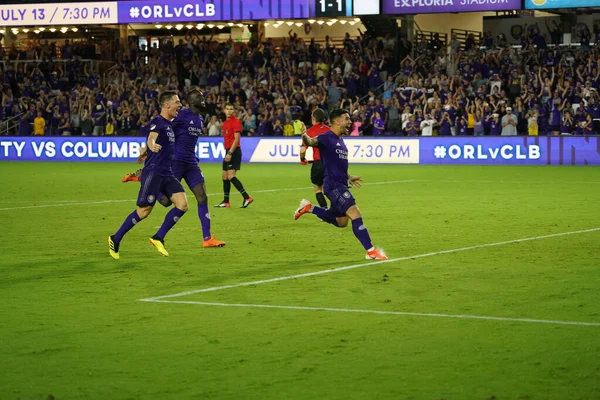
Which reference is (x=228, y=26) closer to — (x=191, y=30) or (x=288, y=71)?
(x=191, y=30)

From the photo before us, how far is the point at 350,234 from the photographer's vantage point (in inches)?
607

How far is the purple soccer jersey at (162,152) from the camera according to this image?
12.9 metres

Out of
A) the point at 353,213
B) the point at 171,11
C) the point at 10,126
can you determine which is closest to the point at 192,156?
the point at 353,213

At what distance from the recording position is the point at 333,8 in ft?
135

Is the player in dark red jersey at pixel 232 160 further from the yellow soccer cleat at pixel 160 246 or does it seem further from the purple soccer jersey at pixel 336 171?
the purple soccer jersey at pixel 336 171

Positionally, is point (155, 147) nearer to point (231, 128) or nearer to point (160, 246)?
point (160, 246)

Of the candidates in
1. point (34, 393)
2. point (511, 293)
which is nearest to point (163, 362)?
point (34, 393)

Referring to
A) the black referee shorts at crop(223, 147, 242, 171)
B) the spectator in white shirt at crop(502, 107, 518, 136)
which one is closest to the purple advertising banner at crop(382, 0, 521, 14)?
the spectator in white shirt at crop(502, 107, 518, 136)

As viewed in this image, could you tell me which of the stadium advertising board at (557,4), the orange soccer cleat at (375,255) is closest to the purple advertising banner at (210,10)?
the stadium advertising board at (557,4)

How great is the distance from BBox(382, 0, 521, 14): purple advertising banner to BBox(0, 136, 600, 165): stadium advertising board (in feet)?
22.1

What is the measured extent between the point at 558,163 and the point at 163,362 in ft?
93.1

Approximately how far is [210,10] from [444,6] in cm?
1015

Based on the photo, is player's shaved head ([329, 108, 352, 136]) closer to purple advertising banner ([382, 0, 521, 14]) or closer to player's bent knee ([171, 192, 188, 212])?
player's bent knee ([171, 192, 188, 212])

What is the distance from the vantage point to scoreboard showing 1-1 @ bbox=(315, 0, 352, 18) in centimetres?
4097
